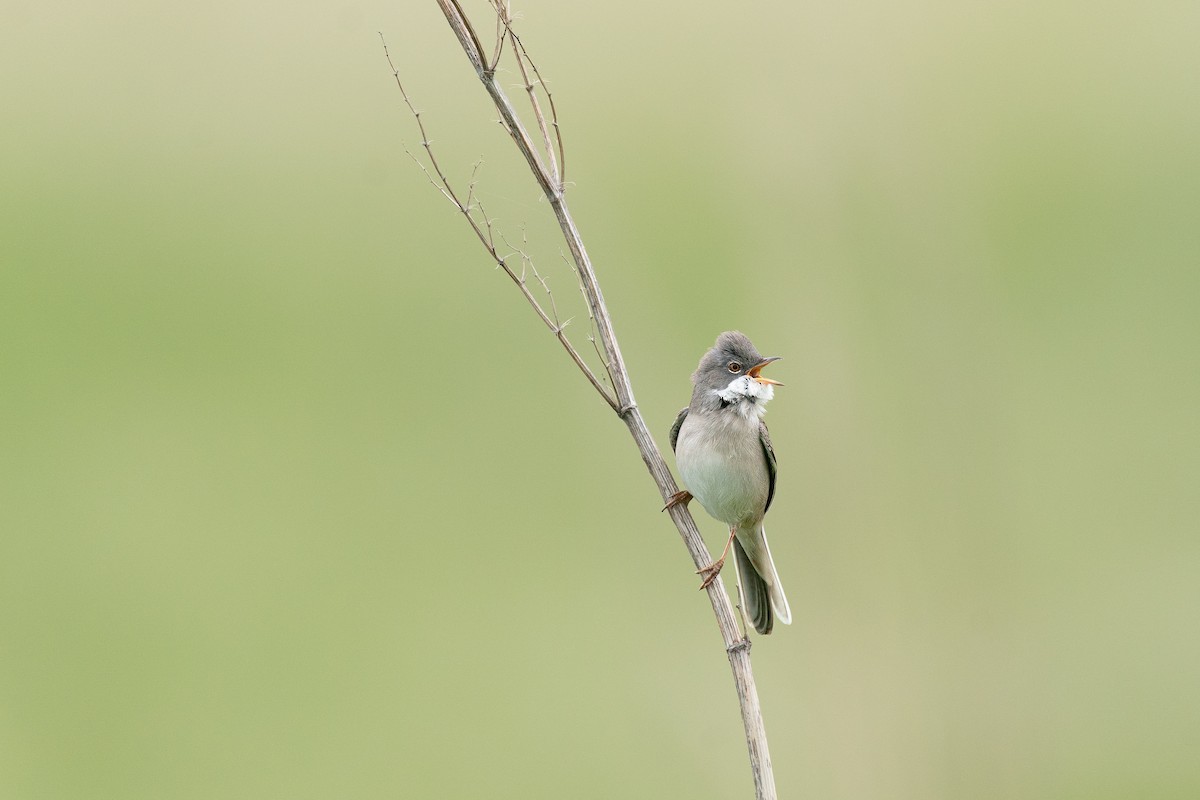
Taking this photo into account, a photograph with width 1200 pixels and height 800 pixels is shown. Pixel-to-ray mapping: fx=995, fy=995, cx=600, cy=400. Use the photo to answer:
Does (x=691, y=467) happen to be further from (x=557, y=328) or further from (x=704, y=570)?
(x=557, y=328)

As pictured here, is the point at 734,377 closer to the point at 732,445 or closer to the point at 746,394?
the point at 746,394

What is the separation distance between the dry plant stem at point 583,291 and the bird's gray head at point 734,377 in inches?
37.2

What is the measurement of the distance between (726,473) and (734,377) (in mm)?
372

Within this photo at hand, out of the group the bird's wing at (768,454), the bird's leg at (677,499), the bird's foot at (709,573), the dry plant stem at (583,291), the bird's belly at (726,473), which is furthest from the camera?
the bird's wing at (768,454)

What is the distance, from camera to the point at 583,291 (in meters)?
2.66

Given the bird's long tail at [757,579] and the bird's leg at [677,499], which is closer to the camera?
the bird's leg at [677,499]

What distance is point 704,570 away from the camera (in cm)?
278

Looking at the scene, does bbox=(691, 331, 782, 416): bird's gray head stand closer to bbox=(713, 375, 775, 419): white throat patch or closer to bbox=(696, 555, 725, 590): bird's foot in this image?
bbox=(713, 375, 775, 419): white throat patch

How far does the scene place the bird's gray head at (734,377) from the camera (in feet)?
12.0

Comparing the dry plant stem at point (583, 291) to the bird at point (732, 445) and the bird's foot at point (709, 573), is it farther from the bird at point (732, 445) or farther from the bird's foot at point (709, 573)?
the bird at point (732, 445)

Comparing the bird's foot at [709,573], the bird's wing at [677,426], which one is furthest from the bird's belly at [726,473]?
the bird's foot at [709,573]

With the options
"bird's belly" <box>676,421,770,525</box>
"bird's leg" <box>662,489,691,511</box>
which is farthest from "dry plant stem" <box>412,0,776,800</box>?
"bird's belly" <box>676,421,770,525</box>

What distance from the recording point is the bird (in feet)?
11.7

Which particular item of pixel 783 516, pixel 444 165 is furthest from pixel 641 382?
pixel 444 165
